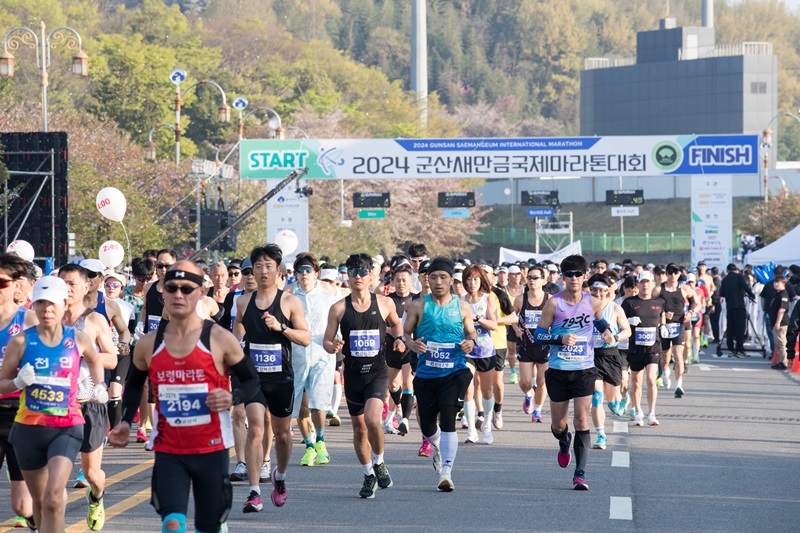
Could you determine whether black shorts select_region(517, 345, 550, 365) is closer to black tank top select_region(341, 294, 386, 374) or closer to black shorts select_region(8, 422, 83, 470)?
black tank top select_region(341, 294, 386, 374)

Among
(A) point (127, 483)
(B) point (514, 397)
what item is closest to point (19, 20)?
(B) point (514, 397)

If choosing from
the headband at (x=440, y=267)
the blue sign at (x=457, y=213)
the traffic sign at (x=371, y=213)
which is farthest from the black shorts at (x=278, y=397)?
the blue sign at (x=457, y=213)

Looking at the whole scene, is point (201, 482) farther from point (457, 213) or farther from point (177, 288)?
point (457, 213)

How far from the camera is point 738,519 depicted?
9.58 metres

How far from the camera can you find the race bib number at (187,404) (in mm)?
6738

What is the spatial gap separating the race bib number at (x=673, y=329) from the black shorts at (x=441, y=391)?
7.54 metres

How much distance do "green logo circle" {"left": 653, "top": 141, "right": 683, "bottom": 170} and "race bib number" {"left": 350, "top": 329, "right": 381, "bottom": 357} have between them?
31.1 metres

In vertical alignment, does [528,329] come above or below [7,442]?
above

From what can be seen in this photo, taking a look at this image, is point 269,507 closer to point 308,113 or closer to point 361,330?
point 361,330

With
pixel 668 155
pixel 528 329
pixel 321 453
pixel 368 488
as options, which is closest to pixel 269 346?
pixel 368 488

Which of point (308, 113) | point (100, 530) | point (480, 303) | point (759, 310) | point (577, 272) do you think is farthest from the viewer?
point (308, 113)

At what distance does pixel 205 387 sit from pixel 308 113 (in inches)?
2975

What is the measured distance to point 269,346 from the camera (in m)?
9.97

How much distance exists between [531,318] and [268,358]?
7086mm
